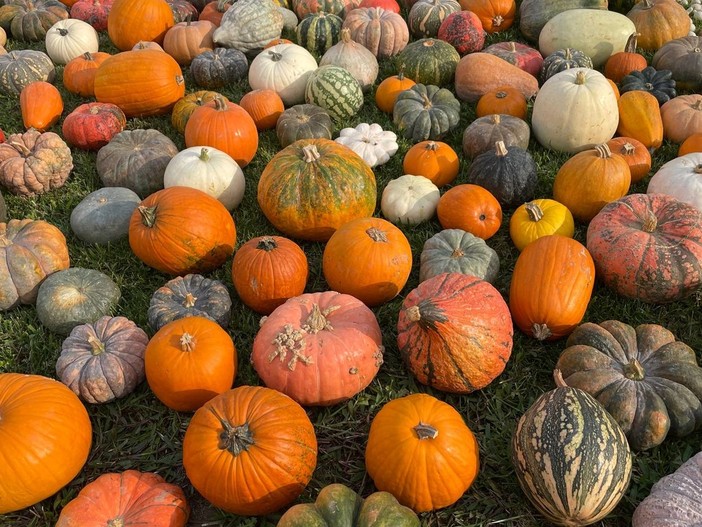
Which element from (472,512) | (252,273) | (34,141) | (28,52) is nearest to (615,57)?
(252,273)

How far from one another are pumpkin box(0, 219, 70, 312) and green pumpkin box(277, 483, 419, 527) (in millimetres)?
2824

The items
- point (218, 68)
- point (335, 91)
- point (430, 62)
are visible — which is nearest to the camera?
point (335, 91)

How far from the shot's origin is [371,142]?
5699mm

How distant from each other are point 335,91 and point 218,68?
167cm

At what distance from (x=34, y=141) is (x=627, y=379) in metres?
5.42

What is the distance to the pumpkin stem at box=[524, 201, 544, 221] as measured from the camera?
4.62 meters

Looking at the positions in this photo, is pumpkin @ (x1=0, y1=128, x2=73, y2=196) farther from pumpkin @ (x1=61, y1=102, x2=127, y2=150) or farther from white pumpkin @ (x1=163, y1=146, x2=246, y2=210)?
white pumpkin @ (x1=163, y1=146, x2=246, y2=210)

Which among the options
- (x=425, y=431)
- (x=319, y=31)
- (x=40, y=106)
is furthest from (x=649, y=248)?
(x=40, y=106)

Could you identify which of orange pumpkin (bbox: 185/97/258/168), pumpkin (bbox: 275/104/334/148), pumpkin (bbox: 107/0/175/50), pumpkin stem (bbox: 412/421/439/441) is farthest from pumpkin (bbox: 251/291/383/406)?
pumpkin (bbox: 107/0/175/50)

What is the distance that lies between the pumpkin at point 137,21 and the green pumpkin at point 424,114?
3.56m

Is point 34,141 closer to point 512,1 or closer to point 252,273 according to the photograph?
point 252,273

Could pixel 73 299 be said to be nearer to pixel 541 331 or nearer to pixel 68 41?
pixel 541 331

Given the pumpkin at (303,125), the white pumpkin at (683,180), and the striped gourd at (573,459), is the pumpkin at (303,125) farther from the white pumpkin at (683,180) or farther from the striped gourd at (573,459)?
the striped gourd at (573,459)

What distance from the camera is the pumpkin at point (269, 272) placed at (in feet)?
13.7
